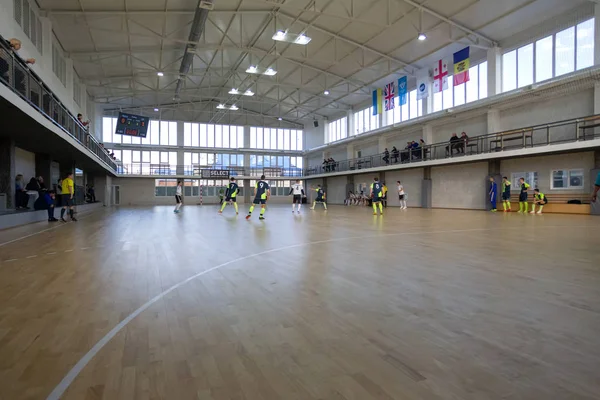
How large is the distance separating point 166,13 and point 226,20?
4119 mm

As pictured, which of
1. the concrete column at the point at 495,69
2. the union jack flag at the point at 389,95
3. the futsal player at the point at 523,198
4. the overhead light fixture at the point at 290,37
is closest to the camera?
the overhead light fixture at the point at 290,37

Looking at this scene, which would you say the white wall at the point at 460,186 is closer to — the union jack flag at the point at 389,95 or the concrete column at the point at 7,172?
the union jack flag at the point at 389,95

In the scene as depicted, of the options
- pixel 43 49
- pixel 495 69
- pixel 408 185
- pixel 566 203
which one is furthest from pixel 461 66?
pixel 43 49

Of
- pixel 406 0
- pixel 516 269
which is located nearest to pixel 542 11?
pixel 406 0

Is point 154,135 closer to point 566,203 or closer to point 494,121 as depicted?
point 494,121

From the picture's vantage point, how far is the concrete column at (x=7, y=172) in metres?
13.3

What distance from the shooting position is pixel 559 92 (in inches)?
742

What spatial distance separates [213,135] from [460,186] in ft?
102

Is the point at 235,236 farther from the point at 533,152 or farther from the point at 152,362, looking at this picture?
the point at 533,152

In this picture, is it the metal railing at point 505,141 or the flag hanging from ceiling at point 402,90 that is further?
the flag hanging from ceiling at point 402,90

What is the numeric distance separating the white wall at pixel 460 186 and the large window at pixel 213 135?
87.8 ft

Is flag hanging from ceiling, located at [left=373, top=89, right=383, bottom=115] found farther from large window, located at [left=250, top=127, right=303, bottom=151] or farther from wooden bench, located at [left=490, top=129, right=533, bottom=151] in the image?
large window, located at [left=250, top=127, right=303, bottom=151]

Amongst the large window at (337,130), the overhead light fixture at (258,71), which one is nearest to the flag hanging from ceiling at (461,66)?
the overhead light fixture at (258,71)

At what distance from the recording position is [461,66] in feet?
70.2
